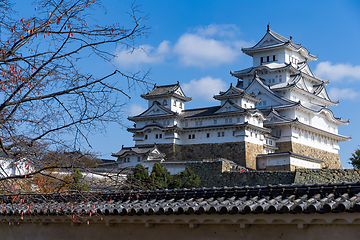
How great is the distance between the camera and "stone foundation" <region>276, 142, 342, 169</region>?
42.4 m

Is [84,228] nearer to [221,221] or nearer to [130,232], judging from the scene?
[130,232]

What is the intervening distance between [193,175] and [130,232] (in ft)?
80.5

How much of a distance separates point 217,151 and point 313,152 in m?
12.4

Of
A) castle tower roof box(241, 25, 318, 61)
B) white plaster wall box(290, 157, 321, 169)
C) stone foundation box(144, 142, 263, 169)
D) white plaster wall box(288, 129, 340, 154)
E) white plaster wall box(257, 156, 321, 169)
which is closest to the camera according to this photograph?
white plaster wall box(257, 156, 321, 169)

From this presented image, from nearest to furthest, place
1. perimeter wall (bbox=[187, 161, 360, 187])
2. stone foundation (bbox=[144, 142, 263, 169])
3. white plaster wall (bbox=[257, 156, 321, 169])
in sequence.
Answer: perimeter wall (bbox=[187, 161, 360, 187])
white plaster wall (bbox=[257, 156, 321, 169])
stone foundation (bbox=[144, 142, 263, 169])

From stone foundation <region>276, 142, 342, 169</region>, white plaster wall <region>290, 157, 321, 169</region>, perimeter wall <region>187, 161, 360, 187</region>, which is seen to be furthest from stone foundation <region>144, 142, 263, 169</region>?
perimeter wall <region>187, 161, 360, 187</region>

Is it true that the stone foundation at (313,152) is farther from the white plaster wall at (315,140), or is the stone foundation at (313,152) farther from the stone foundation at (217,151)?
the stone foundation at (217,151)

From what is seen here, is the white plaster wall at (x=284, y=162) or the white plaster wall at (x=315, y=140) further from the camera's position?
the white plaster wall at (x=315, y=140)

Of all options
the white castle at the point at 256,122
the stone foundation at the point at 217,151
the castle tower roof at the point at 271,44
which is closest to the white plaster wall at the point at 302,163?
the white castle at the point at 256,122

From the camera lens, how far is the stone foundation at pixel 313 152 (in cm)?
4238

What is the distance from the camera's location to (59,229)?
10094 mm

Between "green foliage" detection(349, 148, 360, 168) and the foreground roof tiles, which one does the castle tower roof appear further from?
the foreground roof tiles

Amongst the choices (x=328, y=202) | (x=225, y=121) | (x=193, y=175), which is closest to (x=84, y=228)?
(x=328, y=202)

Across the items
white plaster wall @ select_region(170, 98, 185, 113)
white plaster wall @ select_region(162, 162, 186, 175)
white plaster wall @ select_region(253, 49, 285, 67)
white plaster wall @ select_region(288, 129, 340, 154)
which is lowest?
white plaster wall @ select_region(162, 162, 186, 175)
